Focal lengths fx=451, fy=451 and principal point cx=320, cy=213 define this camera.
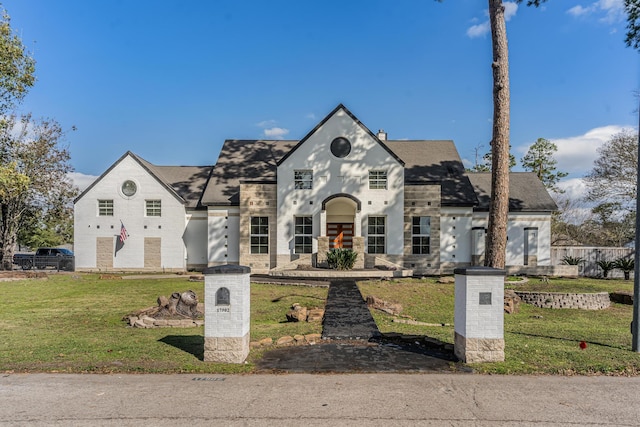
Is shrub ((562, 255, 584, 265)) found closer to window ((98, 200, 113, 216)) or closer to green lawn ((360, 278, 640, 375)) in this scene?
green lawn ((360, 278, 640, 375))

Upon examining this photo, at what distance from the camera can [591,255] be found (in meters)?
29.7

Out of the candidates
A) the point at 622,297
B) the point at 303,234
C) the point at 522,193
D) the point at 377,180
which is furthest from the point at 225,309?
the point at 522,193

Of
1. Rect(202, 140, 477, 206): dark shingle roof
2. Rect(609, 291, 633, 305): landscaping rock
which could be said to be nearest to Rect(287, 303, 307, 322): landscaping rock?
Rect(609, 291, 633, 305): landscaping rock

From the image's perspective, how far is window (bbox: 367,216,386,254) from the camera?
1049 inches

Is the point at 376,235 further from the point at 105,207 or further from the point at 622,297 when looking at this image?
the point at 105,207

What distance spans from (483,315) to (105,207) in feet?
90.3

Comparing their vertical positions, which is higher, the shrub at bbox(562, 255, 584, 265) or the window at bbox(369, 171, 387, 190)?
the window at bbox(369, 171, 387, 190)

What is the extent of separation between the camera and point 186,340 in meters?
9.47

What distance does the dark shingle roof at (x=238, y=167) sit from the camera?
29094 mm

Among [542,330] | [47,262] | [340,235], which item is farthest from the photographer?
[47,262]

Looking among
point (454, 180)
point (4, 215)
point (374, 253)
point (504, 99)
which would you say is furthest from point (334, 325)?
point (4, 215)

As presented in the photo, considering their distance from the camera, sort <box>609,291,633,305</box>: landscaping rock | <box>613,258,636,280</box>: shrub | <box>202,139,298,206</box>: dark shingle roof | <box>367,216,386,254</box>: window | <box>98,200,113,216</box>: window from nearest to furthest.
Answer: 1. <box>609,291,633,305</box>: landscaping rock
2. <box>613,258,636,280</box>: shrub
3. <box>367,216,386,254</box>: window
4. <box>202,139,298,206</box>: dark shingle roof
5. <box>98,200,113,216</box>: window

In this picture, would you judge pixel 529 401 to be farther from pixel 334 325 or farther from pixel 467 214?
pixel 467 214

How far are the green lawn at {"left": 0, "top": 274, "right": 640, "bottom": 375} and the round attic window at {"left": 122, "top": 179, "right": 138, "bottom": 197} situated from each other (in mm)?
10272
